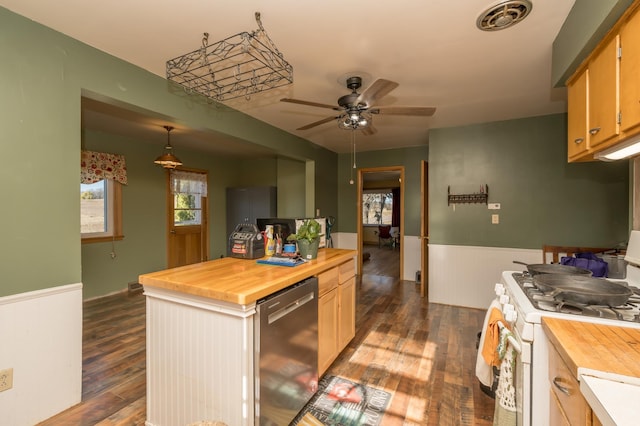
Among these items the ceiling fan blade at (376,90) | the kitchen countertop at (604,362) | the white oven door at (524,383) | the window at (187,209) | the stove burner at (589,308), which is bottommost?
the white oven door at (524,383)

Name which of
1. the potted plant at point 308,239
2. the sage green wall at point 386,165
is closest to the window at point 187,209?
the sage green wall at point 386,165

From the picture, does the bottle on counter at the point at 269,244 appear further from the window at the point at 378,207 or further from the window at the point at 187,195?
the window at the point at 378,207

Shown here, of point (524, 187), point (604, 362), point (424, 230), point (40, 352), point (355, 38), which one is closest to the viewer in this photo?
point (604, 362)

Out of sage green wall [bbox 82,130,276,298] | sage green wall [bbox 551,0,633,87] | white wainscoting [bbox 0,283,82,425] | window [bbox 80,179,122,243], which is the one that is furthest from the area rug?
window [bbox 80,179,122,243]

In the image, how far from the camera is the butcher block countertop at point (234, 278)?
4.65ft

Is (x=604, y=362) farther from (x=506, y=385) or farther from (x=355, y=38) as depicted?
(x=355, y=38)

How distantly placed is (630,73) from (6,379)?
3469mm

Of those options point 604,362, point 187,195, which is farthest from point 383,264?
point 604,362

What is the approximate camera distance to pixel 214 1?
1.62 m

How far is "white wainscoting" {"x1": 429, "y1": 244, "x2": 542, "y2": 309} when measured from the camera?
375cm

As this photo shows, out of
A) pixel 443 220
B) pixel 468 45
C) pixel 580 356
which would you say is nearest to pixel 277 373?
pixel 580 356

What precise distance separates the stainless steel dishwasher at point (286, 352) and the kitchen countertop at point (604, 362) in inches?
47.2

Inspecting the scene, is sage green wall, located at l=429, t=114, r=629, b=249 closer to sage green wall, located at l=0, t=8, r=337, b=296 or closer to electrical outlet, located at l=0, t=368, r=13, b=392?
sage green wall, located at l=0, t=8, r=337, b=296

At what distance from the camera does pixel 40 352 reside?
1.80m
